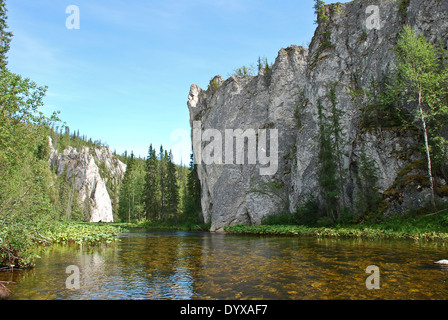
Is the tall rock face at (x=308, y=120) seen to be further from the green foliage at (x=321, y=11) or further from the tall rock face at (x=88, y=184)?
the tall rock face at (x=88, y=184)

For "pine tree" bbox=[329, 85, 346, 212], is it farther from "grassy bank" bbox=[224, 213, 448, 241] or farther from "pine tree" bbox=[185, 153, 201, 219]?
"pine tree" bbox=[185, 153, 201, 219]

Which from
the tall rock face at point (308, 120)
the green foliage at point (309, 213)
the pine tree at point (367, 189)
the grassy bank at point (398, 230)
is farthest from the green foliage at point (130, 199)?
the pine tree at point (367, 189)

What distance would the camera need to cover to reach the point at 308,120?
133ft

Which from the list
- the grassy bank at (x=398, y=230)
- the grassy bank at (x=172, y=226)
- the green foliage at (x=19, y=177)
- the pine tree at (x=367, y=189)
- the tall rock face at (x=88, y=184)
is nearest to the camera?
the green foliage at (x=19, y=177)

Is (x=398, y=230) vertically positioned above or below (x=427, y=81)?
below

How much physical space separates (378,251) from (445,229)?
7.94m

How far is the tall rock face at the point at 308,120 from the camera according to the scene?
27.8 meters

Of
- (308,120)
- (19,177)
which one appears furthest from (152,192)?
(19,177)

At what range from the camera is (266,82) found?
5194 centimetres

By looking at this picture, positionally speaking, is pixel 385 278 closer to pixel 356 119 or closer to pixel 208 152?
pixel 356 119

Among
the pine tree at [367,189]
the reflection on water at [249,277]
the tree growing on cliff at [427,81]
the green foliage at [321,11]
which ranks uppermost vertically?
the green foliage at [321,11]

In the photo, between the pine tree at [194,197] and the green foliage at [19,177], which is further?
the pine tree at [194,197]

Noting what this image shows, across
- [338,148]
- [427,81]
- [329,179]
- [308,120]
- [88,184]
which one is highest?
[308,120]

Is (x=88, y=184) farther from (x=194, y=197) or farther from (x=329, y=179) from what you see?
(x=329, y=179)
